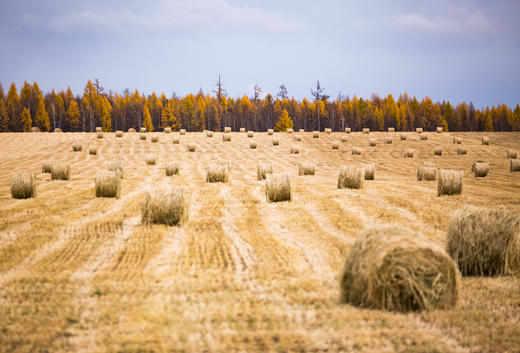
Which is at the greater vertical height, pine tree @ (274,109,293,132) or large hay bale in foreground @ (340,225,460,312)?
pine tree @ (274,109,293,132)

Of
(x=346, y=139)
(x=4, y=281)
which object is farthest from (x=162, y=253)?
(x=346, y=139)

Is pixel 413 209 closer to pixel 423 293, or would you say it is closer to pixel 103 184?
pixel 423 293

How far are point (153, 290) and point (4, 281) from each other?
225 centimetres

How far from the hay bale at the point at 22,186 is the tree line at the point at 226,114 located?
92.5 metres

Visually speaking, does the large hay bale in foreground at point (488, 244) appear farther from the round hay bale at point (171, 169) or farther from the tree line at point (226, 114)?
the tree line at point (226, 114)

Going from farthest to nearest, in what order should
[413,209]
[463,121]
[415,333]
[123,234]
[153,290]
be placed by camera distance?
1. [463,121]
2. [413,209]
3. [123,234]
4. [153,290]
5. [415,333]

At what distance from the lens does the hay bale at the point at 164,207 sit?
9820mm

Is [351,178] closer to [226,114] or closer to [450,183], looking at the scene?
[450,183]

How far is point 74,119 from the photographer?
10025 cm

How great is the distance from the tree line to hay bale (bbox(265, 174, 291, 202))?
3715 inches

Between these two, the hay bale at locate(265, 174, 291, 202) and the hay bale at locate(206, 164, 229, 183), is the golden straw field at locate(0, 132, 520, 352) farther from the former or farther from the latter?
the hay bale at locate(206, 164, 229, 183)

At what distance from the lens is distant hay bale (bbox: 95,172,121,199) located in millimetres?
13969

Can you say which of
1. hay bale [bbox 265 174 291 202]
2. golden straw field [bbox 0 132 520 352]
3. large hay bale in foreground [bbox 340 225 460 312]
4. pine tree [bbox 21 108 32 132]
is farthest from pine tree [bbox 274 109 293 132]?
large hay bale in foreground [bbox 340 225 460 312]

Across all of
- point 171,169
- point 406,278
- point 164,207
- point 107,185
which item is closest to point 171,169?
point 171,169
